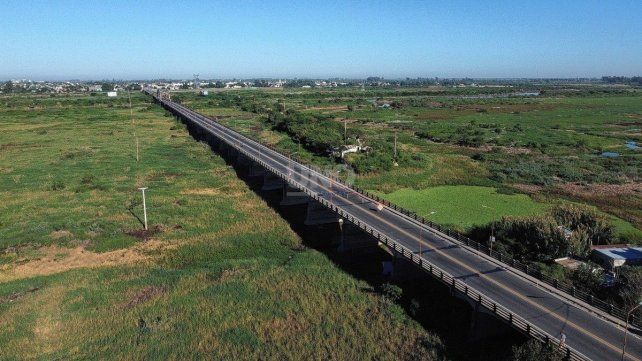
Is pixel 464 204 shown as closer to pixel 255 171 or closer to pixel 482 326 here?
pixel 482 326

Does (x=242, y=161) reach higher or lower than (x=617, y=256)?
lower

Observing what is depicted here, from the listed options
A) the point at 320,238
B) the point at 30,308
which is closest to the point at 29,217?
the point at 30,308

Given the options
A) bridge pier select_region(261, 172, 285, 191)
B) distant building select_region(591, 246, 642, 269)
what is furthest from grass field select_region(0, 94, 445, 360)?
distant building select_region(591, 246, 642, 269)

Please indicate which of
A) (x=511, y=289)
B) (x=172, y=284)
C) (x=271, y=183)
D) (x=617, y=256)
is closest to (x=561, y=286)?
(x=511, y=289)

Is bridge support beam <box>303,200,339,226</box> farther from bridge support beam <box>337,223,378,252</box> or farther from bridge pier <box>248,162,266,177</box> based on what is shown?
bridge pier <box>248,162,266,177</box>

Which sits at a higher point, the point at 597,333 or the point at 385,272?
the point at 597,333

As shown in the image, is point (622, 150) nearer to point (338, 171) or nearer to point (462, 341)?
point (338, 171)
